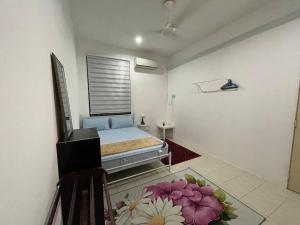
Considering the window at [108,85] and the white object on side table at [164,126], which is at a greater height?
the window at [108,85]

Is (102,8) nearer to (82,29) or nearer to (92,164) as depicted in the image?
(82,29)

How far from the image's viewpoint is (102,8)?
6.97ft

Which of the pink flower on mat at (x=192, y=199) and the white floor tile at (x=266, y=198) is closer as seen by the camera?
the pink flower on mat at (x=192, y=199)

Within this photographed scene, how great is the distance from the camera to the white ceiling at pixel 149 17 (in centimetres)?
202

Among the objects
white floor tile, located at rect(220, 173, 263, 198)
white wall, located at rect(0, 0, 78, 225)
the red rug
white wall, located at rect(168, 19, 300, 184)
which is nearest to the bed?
the red rug

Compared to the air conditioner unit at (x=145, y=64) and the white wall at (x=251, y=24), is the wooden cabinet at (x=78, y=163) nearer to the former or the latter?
the white wall at (x=251, y=24)

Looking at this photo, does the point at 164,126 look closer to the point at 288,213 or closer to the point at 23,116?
the point at 288,213

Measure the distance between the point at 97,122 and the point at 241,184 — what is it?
308 centimetres

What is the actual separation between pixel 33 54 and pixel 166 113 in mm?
4010

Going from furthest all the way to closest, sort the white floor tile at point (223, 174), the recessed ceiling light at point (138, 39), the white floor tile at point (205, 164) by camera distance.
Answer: the recessed ceiling light at point (138, 39) < the white floor tile at point (205, 164) < the white floor tile at point (223, 174)

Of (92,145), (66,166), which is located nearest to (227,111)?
(92,145)

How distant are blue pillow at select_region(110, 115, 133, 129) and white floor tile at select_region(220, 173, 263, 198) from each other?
244 cm

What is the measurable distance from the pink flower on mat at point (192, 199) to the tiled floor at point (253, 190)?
315mm

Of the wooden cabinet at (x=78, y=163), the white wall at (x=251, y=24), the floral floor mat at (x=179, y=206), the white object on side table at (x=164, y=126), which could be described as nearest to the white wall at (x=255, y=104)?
the white wall at (x=251, y=24)
